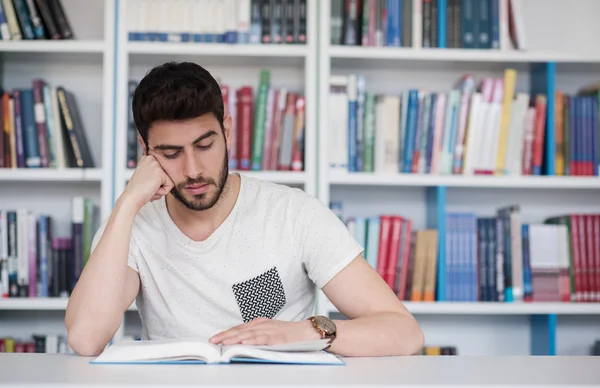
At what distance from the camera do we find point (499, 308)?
9.06ft

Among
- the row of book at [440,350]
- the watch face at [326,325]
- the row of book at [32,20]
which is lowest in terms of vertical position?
the row of book at [440,350]

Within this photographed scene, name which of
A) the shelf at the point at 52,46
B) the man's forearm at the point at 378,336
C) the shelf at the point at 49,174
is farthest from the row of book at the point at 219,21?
the man's forearm at the point at 378,336

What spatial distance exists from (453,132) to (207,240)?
1.40 metres

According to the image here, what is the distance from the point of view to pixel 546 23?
10.3 ft

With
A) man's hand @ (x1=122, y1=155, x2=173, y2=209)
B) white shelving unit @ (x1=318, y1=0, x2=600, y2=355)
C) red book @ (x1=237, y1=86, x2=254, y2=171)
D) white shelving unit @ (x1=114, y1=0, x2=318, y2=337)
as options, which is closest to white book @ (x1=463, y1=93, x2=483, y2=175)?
white shelving unit @ (x1=318, y1=0, x2=600, y2=355)

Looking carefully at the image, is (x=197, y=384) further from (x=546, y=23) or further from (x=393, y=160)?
(x=546, y=23)

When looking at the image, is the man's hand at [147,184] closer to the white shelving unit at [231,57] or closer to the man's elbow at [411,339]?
the man's elbow at [411,339]

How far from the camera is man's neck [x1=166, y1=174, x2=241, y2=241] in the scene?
1730mm

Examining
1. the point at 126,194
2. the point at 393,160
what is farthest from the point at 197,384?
the point at 393,160

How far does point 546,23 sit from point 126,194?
7.12 ft

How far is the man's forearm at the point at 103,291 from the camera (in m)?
1.45

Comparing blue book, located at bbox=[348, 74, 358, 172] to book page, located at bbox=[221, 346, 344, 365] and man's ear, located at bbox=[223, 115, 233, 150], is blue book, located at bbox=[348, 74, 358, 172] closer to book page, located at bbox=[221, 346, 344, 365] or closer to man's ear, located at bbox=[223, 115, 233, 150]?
man's ear, located at bbox=[223, 115, 233, 150]

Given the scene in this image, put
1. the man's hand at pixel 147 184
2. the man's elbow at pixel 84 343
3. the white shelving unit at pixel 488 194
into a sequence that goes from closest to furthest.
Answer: the man's elbow at pixel 84 343
the man's hand at pixel 147 184
the white shelving unit at pixel 488 194

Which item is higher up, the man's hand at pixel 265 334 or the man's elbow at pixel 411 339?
the man's hand at pixel 265 334
